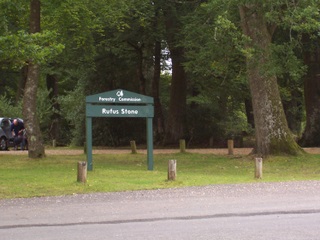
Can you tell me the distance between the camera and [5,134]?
122ft

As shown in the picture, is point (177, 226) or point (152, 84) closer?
point (177, 226)

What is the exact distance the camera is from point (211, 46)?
89.4 feet

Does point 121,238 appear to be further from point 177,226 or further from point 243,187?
point 243,187

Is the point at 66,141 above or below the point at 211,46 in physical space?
below

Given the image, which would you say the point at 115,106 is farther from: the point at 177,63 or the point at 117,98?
the point at 177,63

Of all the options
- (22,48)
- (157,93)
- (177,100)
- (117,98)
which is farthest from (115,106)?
(157,93)

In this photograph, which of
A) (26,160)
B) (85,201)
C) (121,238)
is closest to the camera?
(121,238)

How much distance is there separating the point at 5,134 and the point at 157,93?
34.0ft

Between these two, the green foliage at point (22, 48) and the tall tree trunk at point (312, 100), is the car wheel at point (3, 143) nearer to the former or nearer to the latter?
the tall tree trunk at point (312, 100)

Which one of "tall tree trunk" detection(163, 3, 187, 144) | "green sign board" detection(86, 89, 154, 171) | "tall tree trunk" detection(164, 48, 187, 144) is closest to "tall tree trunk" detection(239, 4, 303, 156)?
"green sign board" detection(86, 89, 154, 171)

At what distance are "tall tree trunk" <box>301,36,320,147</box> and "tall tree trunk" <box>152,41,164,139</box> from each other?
33.1 feet

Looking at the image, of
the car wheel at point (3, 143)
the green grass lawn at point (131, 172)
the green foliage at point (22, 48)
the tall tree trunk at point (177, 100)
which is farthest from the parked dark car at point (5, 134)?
the green foliage at point (22, 48)

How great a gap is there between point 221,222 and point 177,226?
82 cm

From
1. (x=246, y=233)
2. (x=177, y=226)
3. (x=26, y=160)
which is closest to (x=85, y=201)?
(x=177, y=226)
